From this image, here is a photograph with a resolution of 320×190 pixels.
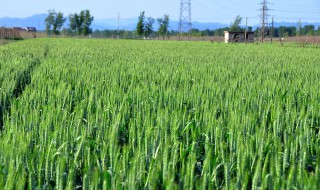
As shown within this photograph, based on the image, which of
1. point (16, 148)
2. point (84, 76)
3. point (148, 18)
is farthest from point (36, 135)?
point (148, 18)

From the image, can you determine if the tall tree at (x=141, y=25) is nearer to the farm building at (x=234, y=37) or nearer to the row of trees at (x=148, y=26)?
the row of trees at (x=148, y=26)

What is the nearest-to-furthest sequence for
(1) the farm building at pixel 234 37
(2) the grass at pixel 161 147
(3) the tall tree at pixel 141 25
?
(2) the grass at pixel 161 147, (1) the farm building at pixel 234 37, (3) the tall tree at pixel 141 25

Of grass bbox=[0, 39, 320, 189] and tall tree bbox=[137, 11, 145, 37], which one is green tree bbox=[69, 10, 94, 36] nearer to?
tall tree bbox=[137, 11, 145, 37]

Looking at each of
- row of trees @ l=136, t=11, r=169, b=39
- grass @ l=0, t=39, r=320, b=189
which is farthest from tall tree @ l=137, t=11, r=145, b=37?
grass @ l=0, t=39, r=320, b=189

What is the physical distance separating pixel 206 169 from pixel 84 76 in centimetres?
484

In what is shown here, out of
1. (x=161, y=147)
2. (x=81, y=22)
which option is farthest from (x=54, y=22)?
(x=161, y=147)

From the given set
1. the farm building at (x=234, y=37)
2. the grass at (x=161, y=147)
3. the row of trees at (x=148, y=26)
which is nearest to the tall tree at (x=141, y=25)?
the row of trees at (x=148, y=26)

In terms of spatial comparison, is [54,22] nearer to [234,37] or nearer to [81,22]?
[81,22]

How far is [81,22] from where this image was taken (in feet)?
275

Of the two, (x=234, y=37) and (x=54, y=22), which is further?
(x=54, y=22)

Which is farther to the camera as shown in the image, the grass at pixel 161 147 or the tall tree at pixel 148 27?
the tall tree at pixel 148 27

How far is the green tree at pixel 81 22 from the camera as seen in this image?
83062mm

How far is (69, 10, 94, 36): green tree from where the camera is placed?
273 feet

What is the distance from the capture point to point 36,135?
10.2 ft
